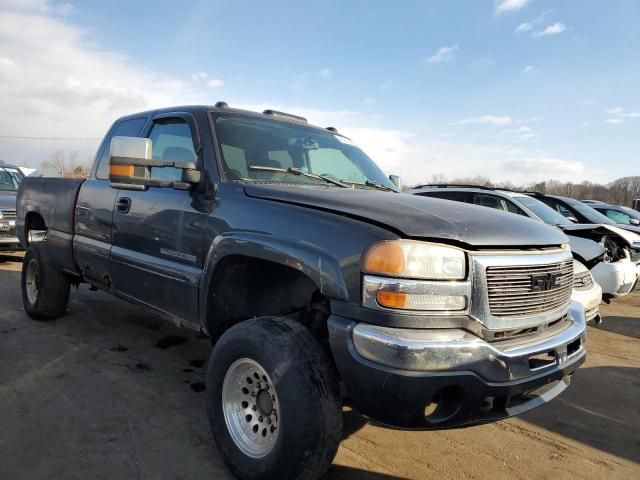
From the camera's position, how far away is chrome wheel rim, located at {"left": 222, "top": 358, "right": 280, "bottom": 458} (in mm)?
2447

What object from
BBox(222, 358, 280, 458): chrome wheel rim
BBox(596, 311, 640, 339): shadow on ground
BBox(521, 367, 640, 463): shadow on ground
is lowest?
BBox(596, 311, 640, 339): shadow on ground

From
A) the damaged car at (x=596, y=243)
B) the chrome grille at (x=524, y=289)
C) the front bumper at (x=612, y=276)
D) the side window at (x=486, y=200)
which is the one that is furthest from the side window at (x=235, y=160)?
the side window at (x=486, y=200)

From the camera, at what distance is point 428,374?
6.48 feet

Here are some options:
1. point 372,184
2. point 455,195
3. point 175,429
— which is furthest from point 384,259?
point 455,195

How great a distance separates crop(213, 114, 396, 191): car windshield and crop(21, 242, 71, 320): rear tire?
114 inches

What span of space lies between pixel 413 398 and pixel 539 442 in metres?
1.72

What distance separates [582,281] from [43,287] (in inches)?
223

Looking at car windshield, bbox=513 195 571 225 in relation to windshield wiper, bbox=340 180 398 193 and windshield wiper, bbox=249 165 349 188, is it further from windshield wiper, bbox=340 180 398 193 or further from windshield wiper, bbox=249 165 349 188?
windshield wiper, bbox=249 165 349 188

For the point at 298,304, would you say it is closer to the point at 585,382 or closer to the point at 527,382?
the point at 527,382

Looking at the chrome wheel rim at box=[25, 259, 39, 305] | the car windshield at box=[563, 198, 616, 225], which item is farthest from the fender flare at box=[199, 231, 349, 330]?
the car windshield at box=[563, 198, 616, 225]

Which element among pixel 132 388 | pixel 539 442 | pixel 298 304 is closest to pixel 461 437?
pixel 539 442

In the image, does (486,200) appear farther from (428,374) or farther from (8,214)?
(8,214)

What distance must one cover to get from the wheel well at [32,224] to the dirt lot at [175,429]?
44.6 inches

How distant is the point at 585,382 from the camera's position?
14.0 ft
